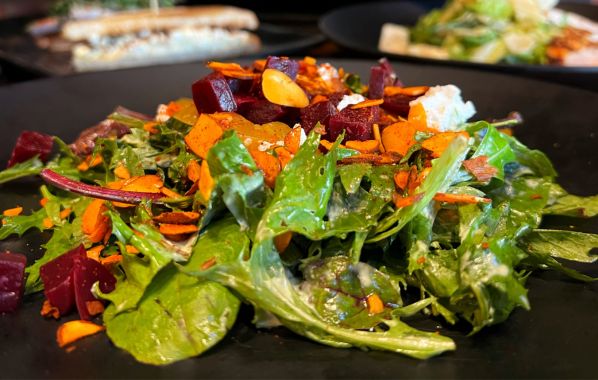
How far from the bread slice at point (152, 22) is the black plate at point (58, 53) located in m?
0.22

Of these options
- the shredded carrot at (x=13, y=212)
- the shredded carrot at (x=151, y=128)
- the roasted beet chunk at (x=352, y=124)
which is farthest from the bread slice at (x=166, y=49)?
the roasted beet chunk at (x=352, y=124)

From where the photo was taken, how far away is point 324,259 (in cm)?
136

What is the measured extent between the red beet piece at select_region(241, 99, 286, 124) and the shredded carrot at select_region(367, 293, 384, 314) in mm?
593

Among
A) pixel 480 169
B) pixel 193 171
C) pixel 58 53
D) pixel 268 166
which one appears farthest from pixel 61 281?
pixel 58 53

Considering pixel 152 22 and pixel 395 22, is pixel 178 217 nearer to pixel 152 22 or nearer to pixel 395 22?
pixel 395 22

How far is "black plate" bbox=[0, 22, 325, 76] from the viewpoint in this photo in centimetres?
374

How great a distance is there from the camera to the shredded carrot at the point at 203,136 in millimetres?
1502

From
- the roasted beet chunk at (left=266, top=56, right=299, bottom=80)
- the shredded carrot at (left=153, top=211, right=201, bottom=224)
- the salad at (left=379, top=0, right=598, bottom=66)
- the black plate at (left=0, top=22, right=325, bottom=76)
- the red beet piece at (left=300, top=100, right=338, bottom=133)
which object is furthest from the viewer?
the black plate at (left=0, top=22, right=325, bottom=76)

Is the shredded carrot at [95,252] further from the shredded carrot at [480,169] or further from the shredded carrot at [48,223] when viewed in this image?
the shredded carrot at [480,169]

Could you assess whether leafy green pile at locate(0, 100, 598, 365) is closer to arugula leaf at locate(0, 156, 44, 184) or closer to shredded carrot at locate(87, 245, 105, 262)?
shredded carrot at locate(87, 245, 105, 262)

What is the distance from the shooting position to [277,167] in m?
Result: 1.41

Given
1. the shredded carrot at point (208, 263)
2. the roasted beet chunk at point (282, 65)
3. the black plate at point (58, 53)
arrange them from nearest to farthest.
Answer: the shredded carrot at point (208, 263), the roasted beet chunk at point (282, 65), the black plate at point (58, 53)

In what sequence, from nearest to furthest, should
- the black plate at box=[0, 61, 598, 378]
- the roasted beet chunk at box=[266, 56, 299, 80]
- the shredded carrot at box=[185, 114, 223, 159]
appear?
the black plate at box=[0, 61, 598, 378] → the shredded carrot at box=[185, 114, 223, 159] → the roasted beet chunk at box=[266, 56, 299, 80]

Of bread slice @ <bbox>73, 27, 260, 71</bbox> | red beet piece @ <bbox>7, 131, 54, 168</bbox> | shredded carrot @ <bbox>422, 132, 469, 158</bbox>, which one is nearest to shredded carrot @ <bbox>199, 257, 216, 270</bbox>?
shredded carrot @ <bbox>422, 132, 469, 158</bbox>
